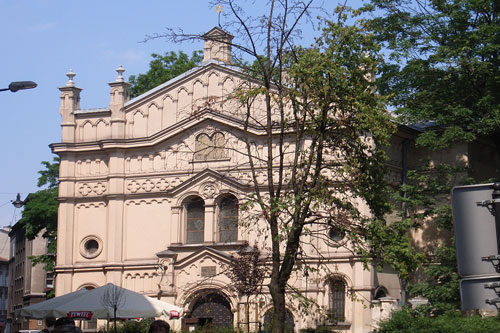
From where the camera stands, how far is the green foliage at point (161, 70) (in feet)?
172

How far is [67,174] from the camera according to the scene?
39312mm

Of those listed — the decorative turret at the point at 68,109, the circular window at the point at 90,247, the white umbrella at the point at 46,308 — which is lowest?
the white umbrella at the point at 46,308

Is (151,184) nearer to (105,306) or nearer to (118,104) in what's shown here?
(118,104)

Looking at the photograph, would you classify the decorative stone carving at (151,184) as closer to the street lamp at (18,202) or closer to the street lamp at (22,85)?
the street lamp at (18,202)

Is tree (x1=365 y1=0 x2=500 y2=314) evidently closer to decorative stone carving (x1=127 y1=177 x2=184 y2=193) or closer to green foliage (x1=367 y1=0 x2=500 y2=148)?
green foliage (x1=367 y1=0 x2=500 y2=148)

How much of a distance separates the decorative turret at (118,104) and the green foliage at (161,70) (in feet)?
Answer: 41.9

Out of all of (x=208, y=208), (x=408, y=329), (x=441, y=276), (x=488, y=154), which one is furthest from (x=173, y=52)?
(x=408, y=329)

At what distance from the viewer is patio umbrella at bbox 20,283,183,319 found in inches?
875

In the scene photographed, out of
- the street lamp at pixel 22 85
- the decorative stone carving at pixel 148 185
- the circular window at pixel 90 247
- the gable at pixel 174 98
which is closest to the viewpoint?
the street lamp at pixel 22 85

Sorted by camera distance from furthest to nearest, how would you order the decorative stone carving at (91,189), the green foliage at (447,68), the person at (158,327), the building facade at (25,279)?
the building facade at (25,279)
the decorative stone carving at (91,189)
the green foliage at (447,68)
the person at (158,327)

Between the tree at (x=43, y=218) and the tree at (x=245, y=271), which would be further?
the tree at (x=43, y=218)

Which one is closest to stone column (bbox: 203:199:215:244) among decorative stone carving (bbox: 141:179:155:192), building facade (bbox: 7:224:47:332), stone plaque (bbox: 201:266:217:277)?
stone plaque (bbox: 201:266:217:277)

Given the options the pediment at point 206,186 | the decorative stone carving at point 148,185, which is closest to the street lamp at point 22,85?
the pediment at point 206,186

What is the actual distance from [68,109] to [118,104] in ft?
8.72
